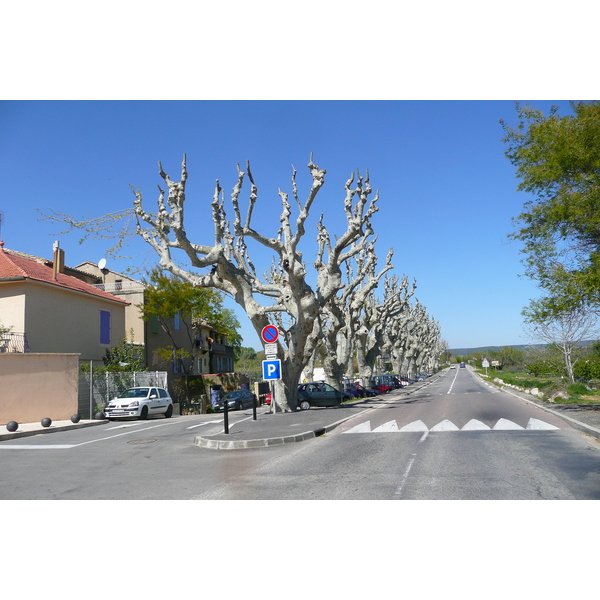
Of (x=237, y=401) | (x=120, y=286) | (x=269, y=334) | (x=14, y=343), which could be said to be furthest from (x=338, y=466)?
(x=120, y=286)

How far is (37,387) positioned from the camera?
20.5 meters

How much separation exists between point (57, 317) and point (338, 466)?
71.9 ft

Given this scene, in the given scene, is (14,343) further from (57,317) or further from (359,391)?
(359,391)

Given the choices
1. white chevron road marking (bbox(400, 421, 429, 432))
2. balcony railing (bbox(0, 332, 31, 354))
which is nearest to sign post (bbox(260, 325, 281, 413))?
white chevron road marking (bbox(400, 421, 429, 432))

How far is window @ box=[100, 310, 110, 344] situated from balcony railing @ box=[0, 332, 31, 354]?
6.84 m

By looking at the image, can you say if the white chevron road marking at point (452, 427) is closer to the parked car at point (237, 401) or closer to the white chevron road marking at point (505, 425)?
the white chevron road marking at point (505, 425)

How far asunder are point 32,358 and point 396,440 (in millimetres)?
15629

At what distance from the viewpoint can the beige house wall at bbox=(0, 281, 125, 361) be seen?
24.1 metres

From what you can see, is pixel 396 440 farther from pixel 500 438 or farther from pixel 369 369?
pixel 369 369

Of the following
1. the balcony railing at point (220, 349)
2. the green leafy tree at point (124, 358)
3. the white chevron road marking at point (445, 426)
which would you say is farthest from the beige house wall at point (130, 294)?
the white chevron road marking at point (445, 426)

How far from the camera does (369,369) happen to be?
147 feet

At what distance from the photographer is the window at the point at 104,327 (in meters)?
30.7

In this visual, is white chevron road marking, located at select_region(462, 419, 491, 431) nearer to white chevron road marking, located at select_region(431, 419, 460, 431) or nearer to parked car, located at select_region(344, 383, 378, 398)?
white chevron road marking, located at select_region(431, 419, 460, 431)
